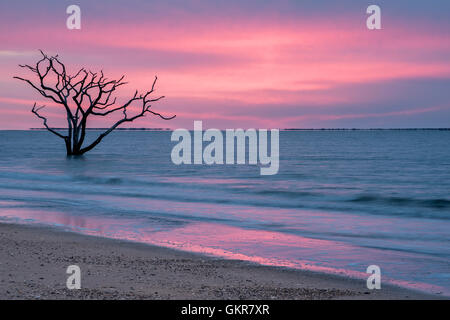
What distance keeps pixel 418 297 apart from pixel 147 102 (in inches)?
1289

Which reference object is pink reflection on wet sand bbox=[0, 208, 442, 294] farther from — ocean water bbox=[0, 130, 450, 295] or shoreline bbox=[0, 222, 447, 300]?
shoreline bbox=[0, 222, 447, 300]

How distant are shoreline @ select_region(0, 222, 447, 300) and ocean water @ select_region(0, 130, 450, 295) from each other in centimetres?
54

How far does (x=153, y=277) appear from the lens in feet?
22.7

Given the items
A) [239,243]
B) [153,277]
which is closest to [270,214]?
[239,243]

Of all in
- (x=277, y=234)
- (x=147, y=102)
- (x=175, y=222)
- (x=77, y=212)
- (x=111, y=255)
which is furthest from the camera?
(x=147, y=102)

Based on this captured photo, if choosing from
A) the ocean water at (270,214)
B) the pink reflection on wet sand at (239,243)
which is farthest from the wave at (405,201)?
the pink reflection on wet sand at (239,243)

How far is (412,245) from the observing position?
1047 cm

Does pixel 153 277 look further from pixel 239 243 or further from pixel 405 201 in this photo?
pixel 405 201

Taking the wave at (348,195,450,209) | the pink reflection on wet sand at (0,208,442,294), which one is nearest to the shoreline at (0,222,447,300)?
the pink reflection on wet sand at (0,208,442,294)

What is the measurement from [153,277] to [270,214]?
887 centimetres

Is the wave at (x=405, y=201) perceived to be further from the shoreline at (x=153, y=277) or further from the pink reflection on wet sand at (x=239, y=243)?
the shoreline at (x=153, y=277)

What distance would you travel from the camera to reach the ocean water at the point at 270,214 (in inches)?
354
